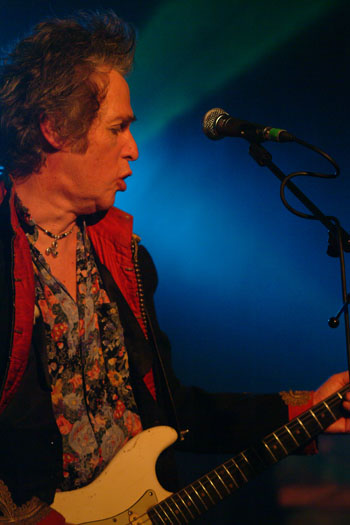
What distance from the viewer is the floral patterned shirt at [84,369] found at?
1455 mm

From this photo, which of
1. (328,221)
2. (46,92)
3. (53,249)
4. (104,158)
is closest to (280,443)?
(328,221)

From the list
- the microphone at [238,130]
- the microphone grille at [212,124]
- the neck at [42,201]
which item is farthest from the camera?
the neck at [42,201]

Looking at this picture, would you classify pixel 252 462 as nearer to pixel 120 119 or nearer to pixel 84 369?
pixel 84 369

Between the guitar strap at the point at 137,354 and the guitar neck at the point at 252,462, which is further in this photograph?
the guitar strap at the point at 137,354

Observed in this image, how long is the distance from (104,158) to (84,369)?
2.01 ft

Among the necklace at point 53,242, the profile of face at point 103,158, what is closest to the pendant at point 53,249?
the necklace at point 53,242

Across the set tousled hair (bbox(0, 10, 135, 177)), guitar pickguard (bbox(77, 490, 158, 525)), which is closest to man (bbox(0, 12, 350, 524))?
tousled hair (bbox(0, 10, 135, 177))

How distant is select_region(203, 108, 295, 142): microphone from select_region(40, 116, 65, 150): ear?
44 centimetres

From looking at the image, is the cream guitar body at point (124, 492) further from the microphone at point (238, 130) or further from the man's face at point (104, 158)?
the microphone at point (238, 130)

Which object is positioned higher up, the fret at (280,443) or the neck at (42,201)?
the neck at (42,201)

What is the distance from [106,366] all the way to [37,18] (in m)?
1.16

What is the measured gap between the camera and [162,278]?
2215 mm

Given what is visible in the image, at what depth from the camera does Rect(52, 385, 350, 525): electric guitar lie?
1348 mm

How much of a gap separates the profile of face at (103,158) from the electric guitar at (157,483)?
69cm
